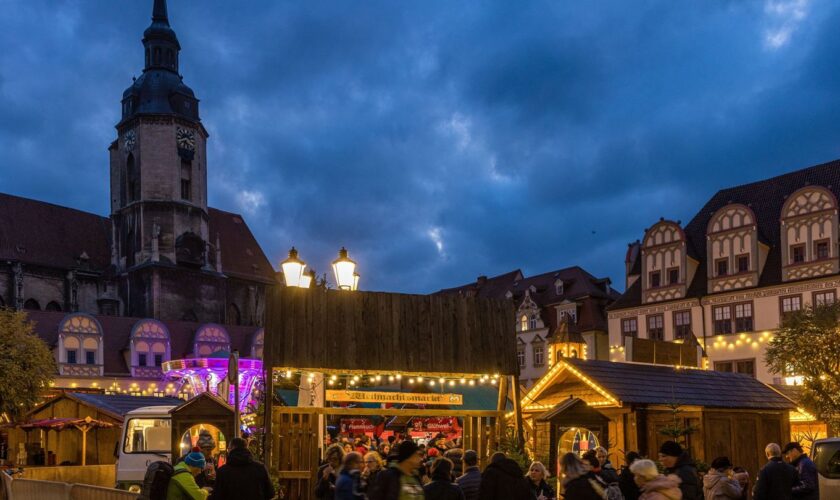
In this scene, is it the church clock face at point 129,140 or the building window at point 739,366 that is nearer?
the building window at point 739,366

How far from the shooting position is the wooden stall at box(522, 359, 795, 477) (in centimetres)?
2000

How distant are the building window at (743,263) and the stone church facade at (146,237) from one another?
142 feet

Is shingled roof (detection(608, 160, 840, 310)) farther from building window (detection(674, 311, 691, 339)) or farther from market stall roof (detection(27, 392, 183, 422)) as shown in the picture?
market stall roof (detection(27, 392, 183, 422))

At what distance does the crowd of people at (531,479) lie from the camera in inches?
323

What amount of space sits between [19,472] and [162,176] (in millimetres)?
53576

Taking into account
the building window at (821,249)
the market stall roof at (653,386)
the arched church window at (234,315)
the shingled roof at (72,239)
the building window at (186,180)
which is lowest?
the market stall roof at (653,386)

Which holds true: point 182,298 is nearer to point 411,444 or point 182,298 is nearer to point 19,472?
point 19,472

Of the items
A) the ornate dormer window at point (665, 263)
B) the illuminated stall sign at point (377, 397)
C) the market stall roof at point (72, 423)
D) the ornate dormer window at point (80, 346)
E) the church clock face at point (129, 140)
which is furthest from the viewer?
the church clock face at point (129, 140)

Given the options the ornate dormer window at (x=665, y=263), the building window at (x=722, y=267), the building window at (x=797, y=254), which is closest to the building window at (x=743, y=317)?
the building window at (x=722, y=267)

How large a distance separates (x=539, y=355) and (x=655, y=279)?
41.4ft

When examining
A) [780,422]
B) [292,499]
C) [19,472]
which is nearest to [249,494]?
[292,499]

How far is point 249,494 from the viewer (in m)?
9.12

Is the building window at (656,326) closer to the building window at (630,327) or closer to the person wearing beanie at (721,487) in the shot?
the building window at (630,327)

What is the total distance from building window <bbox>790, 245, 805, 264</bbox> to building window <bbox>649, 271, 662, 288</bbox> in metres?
7.49
